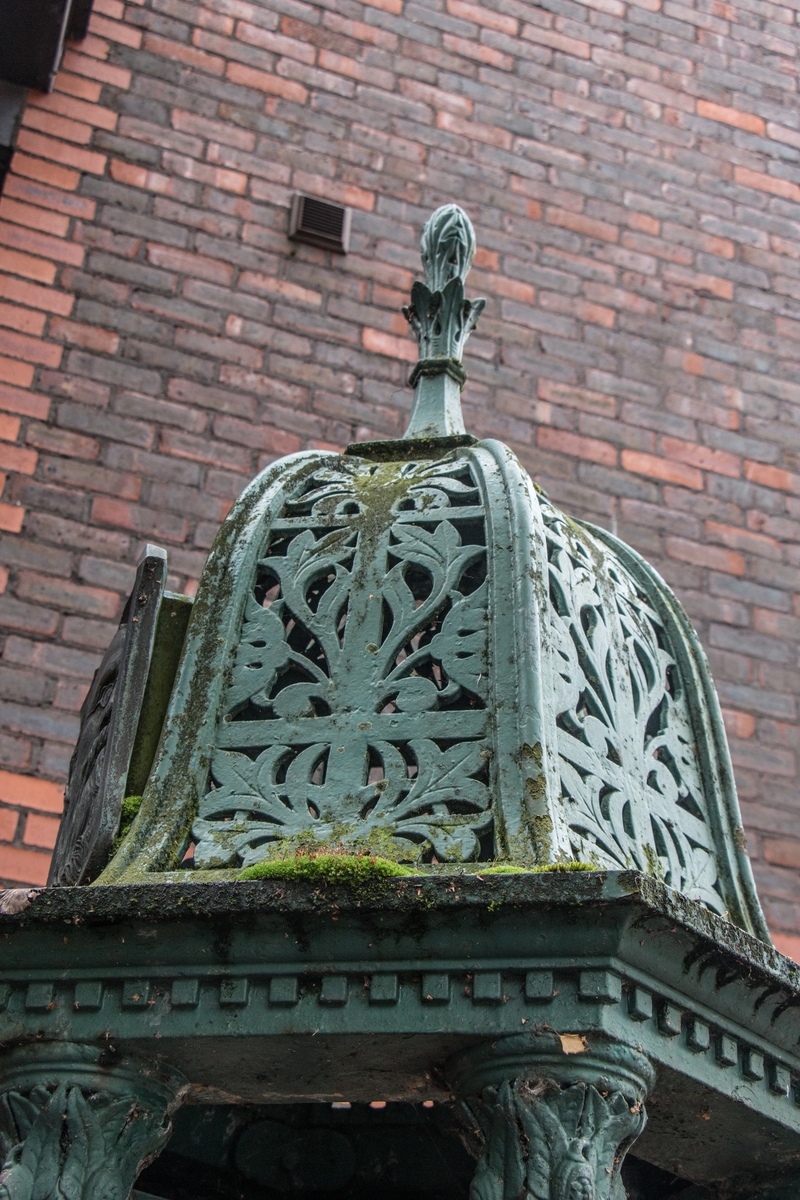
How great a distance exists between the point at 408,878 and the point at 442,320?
1548mm

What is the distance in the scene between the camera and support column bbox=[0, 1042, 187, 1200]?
181cm

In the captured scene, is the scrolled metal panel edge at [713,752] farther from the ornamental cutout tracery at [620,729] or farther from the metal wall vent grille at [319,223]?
the metal wall vent grille at [319,223]

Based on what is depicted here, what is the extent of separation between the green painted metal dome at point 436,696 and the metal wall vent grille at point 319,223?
3.90 metres

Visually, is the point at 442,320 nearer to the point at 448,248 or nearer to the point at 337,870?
the point at 448,248

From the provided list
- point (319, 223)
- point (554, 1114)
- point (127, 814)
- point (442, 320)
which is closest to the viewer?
point (554, 1114)

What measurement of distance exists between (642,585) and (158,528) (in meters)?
3.11

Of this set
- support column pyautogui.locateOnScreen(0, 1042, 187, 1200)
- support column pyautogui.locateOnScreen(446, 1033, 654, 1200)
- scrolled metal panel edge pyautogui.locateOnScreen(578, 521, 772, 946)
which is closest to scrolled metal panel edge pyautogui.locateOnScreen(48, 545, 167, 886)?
support column pyautogui.locateOnScreen(0, 1042, 187, 1200)

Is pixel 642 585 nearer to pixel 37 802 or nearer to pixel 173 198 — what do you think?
pixel 37 802

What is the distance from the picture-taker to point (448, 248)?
306cm

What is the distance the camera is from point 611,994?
1.78 meters

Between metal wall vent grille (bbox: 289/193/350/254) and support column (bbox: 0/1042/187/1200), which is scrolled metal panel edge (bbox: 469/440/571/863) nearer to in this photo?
support column (bbox: 0/1042/187/1200)

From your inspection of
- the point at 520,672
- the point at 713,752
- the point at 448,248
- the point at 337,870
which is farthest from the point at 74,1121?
the point at 448,248

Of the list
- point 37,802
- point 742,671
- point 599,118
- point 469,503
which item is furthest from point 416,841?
point 599,118

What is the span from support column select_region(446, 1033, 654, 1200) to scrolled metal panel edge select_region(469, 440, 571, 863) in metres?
0.25
